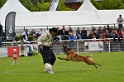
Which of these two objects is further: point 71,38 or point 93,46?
point 71,38

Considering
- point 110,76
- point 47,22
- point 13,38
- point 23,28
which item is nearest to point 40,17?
point 47,22

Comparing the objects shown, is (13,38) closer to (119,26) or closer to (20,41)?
(20,41)

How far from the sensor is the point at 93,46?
29.4m

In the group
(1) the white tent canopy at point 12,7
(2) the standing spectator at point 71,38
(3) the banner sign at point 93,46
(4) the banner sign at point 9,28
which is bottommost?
(3) the banner sign at point 93,46

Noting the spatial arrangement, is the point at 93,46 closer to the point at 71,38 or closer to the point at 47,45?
the point at 71,38

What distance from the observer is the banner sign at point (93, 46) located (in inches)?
1155

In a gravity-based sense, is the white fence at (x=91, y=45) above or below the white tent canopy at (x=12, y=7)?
below

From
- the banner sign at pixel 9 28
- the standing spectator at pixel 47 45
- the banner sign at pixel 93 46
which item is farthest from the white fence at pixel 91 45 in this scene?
the standing spectator at pixel 47 45

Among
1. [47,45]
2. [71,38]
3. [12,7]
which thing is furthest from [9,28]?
[47,45]

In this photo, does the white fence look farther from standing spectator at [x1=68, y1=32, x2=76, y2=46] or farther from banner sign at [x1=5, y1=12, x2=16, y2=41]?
A: banner sign at [x1=5, y1=12, x2=16, y2=41]

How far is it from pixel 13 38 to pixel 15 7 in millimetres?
10524

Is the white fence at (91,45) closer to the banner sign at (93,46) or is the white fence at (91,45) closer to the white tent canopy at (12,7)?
the banner sign at (93,46)

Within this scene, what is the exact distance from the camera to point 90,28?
35469mm

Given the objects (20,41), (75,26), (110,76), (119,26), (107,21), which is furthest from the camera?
(107,21)
